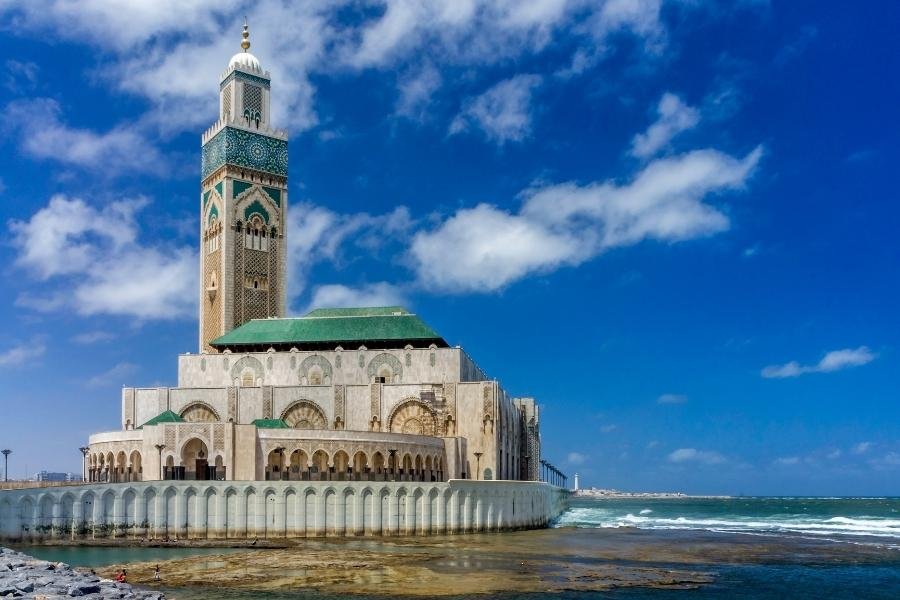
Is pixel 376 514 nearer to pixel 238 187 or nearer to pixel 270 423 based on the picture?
pixel 270 423

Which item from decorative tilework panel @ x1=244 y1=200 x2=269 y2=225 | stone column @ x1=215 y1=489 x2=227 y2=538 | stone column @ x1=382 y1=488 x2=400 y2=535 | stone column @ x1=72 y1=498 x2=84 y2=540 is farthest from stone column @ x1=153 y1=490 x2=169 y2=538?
decorative tilework panel @ x1=244 y1=200 x2=269 y2=225

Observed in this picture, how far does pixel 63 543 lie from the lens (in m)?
41.9

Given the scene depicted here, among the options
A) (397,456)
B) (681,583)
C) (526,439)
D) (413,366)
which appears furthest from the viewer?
(526,439)

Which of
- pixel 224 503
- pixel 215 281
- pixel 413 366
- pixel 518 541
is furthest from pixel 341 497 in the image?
pixel 215 281

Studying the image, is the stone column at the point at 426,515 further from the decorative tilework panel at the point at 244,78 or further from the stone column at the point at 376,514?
the decorative tilework panel at the point at 244,78

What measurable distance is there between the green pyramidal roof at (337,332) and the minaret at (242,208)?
478 cm

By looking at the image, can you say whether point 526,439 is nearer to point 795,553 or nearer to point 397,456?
point 397,456

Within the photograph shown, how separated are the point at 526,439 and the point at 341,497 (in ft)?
111

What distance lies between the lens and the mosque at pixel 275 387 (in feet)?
167

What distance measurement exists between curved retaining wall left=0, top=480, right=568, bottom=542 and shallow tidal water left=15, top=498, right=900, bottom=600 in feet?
6.24

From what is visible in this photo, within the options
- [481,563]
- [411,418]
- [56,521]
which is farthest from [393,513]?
[56,521]

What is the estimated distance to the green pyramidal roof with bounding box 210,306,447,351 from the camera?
62.5m

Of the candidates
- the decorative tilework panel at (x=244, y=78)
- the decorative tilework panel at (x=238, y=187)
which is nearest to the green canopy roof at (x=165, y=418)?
the decorative tilework panel at (x=238, y=187)

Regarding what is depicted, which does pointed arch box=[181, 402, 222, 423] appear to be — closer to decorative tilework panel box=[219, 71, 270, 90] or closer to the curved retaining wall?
the curved retaining wall
